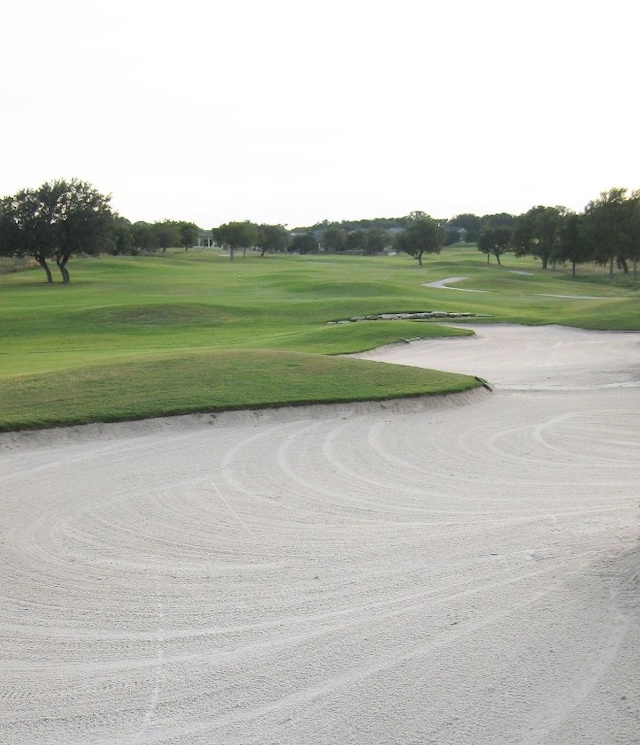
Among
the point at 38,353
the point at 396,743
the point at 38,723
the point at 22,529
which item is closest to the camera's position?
the point at 396,743

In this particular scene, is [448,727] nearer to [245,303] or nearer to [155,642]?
[155,642]

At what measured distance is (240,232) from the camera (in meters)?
129

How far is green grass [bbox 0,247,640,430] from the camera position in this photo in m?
17.7

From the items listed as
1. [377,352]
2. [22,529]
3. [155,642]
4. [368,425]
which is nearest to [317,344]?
[377,352]

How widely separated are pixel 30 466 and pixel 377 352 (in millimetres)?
17334

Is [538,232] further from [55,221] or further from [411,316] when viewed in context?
[411,316]

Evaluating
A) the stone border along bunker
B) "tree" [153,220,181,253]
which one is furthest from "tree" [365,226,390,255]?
the stone border along bunker

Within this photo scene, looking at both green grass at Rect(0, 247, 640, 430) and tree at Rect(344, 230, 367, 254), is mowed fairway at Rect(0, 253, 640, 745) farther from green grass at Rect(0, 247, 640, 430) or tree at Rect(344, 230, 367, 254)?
tree at Rect(344, 230, 367, 254)

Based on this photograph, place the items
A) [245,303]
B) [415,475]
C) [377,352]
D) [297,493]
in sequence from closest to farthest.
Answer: [297,493], [415,475], [377,352], [245,303]

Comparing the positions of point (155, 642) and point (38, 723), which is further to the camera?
point (155, 642)

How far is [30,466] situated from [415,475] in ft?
19.9

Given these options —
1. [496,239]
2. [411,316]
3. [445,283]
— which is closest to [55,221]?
[445,283]

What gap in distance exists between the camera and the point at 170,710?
625cm

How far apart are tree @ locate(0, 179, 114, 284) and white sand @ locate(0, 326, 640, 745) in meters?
58.1
